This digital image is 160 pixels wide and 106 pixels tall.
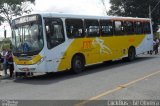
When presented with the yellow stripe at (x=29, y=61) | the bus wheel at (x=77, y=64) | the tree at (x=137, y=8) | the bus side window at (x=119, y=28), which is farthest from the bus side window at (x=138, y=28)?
the tree at (x=137, y=8)

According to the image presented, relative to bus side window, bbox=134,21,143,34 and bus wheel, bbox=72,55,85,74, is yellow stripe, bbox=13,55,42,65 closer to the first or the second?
bus wheel, bbox=72,55,85,74

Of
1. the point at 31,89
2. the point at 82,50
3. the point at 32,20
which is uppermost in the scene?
the point at 32,20

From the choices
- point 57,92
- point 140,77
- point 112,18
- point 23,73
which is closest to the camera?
point 57,92

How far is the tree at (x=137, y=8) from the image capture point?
61156mm

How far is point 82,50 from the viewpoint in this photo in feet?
59.2

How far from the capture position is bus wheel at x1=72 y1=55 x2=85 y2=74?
17.5 metres

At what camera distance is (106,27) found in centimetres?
2020

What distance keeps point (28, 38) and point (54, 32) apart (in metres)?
1.22

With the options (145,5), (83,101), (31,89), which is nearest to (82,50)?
(31,89)

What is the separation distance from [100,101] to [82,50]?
320 inches

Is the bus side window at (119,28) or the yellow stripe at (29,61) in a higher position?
the bus side window at (119,28)

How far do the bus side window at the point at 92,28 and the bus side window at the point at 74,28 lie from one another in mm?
450

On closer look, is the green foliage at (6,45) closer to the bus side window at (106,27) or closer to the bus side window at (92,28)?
the bus side window at (92,28)

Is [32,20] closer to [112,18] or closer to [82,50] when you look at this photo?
[82,50]
